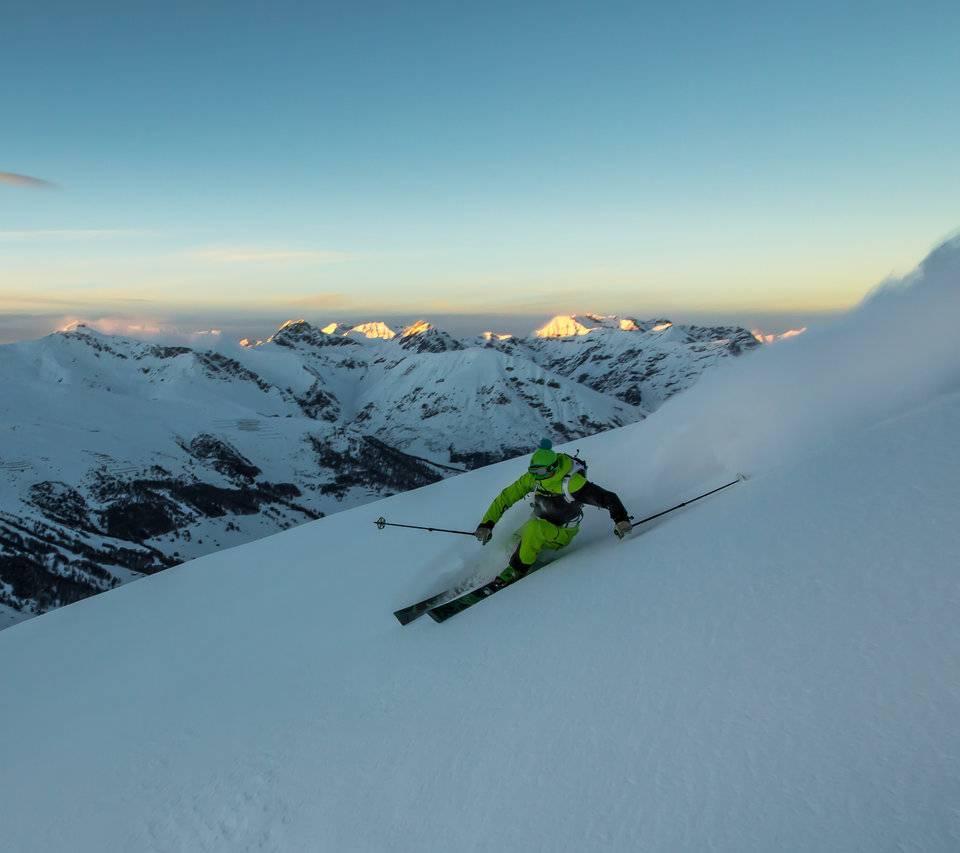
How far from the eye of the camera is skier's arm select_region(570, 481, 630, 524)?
25.2 feet

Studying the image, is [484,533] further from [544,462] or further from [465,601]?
[544,462]

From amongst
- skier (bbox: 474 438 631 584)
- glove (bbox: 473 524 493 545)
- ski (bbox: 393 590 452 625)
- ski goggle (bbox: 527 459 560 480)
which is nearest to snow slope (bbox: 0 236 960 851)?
ski (bbox: 393 590 452 625)

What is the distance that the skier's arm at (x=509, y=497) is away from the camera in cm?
824

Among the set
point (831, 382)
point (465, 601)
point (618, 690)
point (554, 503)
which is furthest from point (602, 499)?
point (831, 382)

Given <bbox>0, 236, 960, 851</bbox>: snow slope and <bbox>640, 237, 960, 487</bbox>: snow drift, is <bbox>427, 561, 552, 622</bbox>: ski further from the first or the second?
<bbox>640, 237, 960, 487</bbox>: snow drift

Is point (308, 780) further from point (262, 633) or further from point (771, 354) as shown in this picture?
point (771, 354)

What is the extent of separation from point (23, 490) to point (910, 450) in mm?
205424

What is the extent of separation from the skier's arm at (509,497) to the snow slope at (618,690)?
3.02 ft

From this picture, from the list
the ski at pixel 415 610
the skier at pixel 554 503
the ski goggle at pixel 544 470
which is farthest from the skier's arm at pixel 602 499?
the ski at pixel 415 610

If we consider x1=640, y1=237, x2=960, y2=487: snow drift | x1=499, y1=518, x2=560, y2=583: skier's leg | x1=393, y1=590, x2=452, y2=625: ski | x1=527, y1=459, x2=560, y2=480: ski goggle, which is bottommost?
x1=393, y1=590, x2=452, y2=625: ski

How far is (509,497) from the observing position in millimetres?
8500

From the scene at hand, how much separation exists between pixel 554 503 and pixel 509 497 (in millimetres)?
800

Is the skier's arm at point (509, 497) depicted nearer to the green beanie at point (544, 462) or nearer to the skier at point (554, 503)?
the skier at point (554, 503)

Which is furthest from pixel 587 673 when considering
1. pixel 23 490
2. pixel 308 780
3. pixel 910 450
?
pixel 23 490
